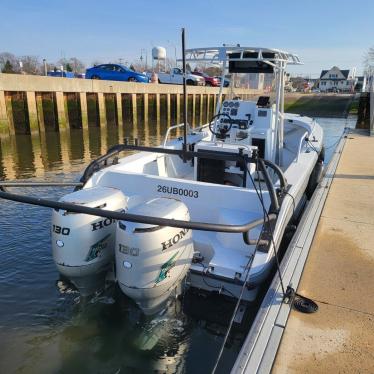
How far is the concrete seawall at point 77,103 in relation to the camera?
15562 mm

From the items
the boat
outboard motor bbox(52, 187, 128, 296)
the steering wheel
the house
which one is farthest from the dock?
the house

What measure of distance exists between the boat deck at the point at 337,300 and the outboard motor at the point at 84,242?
1837mm

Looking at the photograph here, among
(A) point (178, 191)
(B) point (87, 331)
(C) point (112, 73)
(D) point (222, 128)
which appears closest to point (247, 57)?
(D) point (222, 128)

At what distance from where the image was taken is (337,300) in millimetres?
3338

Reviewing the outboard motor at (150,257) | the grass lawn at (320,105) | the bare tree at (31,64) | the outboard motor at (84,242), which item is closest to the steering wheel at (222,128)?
the outboard motor at (84,242)

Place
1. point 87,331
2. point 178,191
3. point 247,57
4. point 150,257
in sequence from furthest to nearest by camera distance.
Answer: point 247,57
point 178,191
point 87,331
point 150,257

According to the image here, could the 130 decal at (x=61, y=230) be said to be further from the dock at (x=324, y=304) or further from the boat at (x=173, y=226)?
the dock at (x=324, y=304)

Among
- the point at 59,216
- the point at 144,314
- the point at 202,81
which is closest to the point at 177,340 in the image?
the point at 144,314

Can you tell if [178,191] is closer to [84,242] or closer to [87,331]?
[84,242]

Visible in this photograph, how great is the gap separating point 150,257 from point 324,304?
162 centimetres

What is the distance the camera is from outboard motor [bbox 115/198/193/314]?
3.13 metres

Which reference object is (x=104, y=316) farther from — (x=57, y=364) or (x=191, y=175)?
(x=191, y=175)

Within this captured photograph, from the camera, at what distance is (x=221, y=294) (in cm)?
387

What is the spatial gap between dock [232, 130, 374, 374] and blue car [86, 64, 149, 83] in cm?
2034
